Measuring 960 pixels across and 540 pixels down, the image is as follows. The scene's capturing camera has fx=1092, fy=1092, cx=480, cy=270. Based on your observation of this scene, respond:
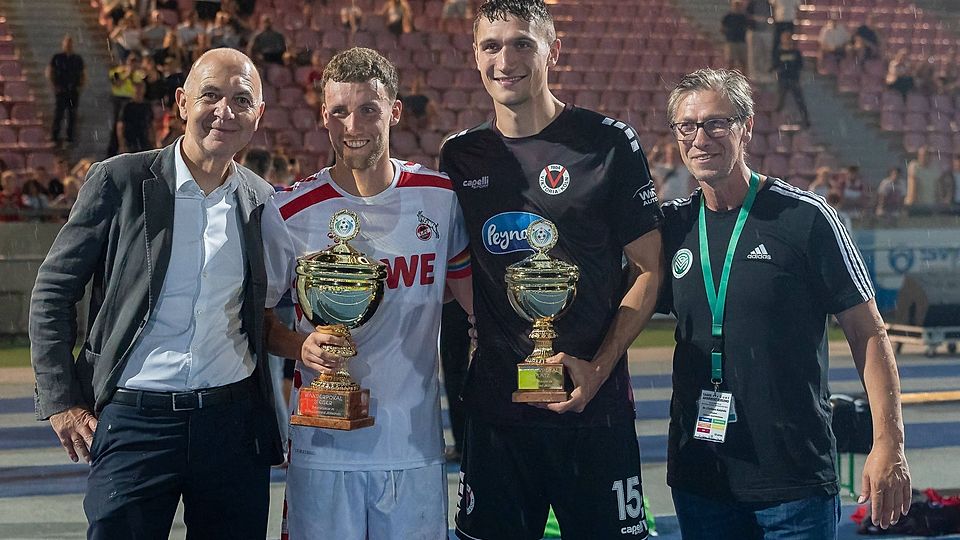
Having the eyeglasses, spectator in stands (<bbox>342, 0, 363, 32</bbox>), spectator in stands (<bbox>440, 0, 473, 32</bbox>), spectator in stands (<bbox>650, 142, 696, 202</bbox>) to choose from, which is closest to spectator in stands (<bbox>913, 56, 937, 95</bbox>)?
spectator in stands (<bbox>650, 142, 696, 202</bbox>)

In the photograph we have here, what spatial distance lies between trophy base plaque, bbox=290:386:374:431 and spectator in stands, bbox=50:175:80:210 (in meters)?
9.62

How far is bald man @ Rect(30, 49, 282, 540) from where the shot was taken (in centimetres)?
281

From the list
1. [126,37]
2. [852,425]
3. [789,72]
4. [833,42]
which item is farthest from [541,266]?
[833,42]

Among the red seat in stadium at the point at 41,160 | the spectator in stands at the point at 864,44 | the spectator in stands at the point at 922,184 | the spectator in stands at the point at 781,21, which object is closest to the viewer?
the red seat in stadium at the point at 41,160

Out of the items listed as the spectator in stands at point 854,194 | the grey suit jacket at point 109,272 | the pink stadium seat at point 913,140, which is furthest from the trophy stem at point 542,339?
the pink stadium seat at point 913,140

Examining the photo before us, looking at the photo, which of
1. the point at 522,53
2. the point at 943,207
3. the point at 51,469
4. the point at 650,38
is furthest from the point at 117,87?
the point at 522,53

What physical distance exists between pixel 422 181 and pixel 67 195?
32.3ft

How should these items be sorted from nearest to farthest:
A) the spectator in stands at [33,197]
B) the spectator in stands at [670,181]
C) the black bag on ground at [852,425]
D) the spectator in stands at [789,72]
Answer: the black bag on ground at [852,425] < the spectator in stands at [33,197] < the spectator in stands at [670,181] < the spectator in stands at [789,72]

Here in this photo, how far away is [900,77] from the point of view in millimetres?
17328

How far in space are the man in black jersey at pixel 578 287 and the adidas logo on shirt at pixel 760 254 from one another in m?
0.26

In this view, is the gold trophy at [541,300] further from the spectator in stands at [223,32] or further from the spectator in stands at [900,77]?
the spectator in stands at [900,77]

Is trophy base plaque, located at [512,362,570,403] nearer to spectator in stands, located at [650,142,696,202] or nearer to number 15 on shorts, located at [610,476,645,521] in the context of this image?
number 15 on shorts, located at [610,476,645,521]

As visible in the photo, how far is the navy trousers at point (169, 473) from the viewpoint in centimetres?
279

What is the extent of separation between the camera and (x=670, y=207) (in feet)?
10.1
